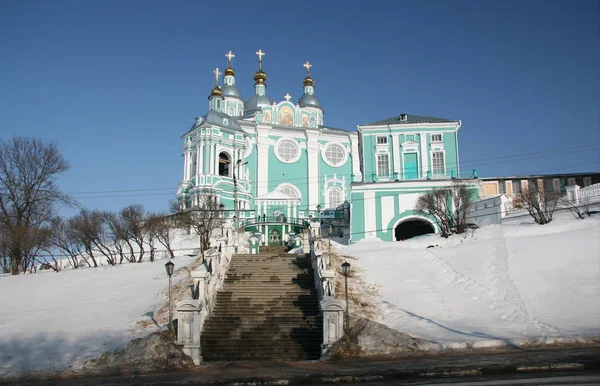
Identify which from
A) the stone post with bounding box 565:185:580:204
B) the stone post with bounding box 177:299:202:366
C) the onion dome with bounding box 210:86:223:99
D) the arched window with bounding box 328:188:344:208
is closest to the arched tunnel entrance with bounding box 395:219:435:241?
the arched window with bounding box 328:188:344:208

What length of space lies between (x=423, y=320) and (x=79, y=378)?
427 inches

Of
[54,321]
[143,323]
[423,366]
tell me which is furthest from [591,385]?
[54,321]

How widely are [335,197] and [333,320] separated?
1296 inches

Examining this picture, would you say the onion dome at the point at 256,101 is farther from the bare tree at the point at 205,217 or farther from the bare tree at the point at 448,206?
the bare tree at the point at 448,206

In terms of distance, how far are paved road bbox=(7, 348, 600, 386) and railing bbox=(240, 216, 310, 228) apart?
22.8 meters

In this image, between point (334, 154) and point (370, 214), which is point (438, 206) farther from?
point (334, 154)

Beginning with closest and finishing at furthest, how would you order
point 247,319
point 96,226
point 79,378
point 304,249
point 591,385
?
1. point 591,385
2. point 79,378
3. point 247,319
4. point 304,249
5. point 96,226

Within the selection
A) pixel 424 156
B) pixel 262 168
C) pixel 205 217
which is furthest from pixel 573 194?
pixel 262 168

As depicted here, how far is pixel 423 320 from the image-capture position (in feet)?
57.1

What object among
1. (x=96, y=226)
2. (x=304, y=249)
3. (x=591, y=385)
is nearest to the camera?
(x=591, y=385)

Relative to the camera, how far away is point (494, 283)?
2061 centimetres

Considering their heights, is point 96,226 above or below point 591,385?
above

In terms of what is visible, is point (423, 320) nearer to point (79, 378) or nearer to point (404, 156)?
point (79, 378)

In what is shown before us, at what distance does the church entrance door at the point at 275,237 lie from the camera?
36.2 m
